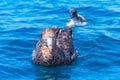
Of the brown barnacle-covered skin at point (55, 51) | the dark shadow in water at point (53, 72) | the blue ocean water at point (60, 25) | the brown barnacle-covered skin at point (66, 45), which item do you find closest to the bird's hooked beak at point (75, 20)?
the blue ocean water at point (60, 25)

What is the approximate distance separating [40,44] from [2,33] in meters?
4.56

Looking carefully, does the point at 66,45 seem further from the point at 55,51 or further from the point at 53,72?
the point at 53,72

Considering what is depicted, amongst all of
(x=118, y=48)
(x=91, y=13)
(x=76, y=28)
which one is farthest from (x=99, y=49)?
(x=91, y=13)

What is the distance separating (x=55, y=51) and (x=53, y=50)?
0.11 m

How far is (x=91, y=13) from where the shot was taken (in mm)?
25625

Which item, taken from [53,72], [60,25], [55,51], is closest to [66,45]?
[55,51]

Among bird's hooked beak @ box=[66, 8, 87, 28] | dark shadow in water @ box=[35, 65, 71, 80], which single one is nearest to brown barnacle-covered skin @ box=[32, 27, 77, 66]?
dark shadow in water @ box=[35, 65, 71, 80]

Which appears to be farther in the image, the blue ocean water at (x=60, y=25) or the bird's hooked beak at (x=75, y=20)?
A: the bird's hooked beak at (x=75, y=20)

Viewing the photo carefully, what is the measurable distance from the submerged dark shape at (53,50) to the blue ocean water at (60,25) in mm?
225

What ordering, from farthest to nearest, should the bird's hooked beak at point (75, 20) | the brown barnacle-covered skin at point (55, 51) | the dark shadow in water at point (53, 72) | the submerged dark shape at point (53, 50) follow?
1. the bird's hooked beak at point (75, 20)
2. the brown barnacle-covered skin at point (55, 51)
3. the submerged dark shape at point (53, 50)
4. the dark shadow in water at point (53, 72)

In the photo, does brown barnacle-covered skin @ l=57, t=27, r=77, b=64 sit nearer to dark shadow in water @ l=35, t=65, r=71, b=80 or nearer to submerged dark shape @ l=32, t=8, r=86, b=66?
submerged dark shape @ l=32, t=8, r=86, b=66

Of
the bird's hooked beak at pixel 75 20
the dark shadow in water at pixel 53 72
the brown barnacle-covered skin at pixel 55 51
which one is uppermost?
the bird's hooked beak at pixel 75 20

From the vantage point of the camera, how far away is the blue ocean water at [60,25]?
1698 centimetres

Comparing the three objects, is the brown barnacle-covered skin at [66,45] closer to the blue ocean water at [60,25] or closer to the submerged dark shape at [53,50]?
the submerged dark shape at [53,50]
